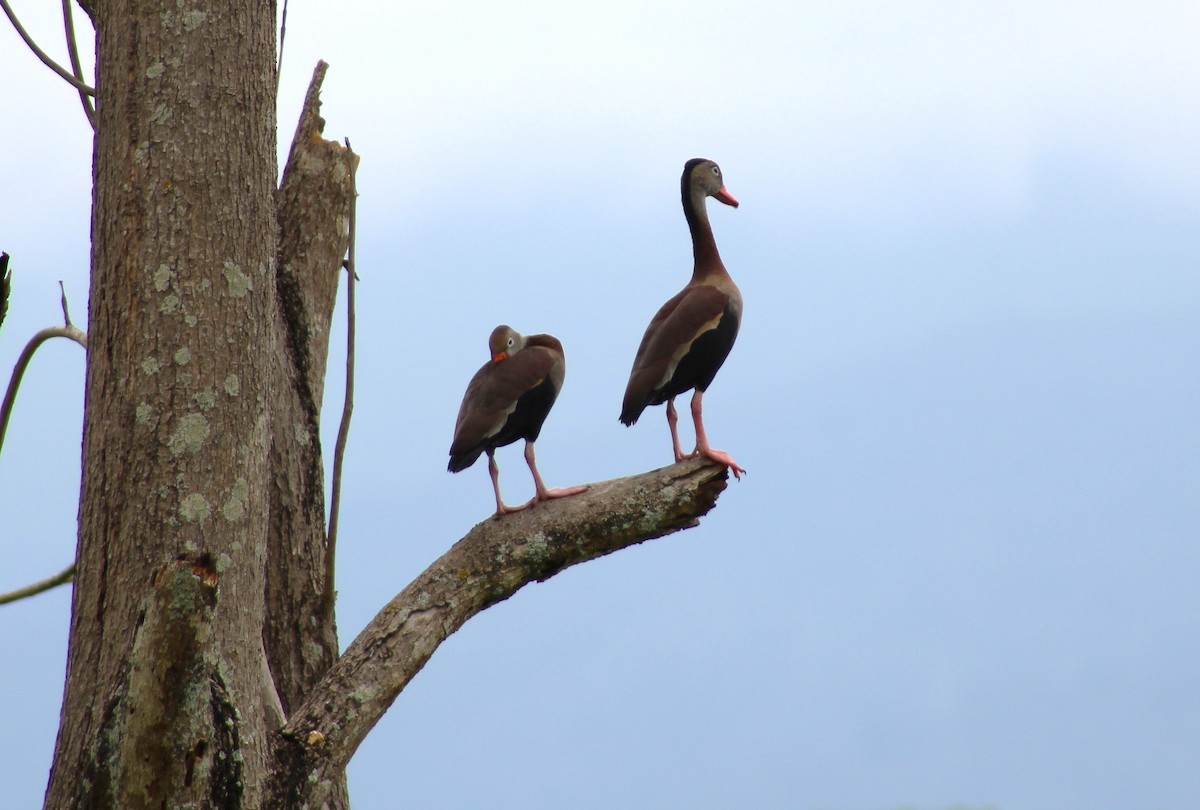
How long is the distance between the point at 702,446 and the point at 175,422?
7.10 ft

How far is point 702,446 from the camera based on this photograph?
5.27 meters

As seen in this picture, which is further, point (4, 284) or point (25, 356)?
point (25, 356)

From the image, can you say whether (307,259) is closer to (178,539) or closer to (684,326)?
(684,326)

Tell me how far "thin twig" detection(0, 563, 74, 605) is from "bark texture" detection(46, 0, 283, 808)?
5.93 ft

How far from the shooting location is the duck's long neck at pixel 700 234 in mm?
5984

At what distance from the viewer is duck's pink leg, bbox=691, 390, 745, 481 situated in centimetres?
516

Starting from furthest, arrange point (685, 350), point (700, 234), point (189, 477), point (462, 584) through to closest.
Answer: point (700, 234) → point (685, 350) → point (462, 584) → point (189, 477)

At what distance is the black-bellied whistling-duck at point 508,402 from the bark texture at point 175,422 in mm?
1194

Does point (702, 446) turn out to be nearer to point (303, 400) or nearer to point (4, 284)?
point (303, 400)

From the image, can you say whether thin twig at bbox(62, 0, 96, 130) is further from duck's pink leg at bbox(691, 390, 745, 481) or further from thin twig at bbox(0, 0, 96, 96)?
duck's pink leg at bbox(691, 390, 745, 481)

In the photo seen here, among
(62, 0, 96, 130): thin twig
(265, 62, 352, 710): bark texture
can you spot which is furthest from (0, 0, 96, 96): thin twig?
(265, 62, 352, 710): bark texture

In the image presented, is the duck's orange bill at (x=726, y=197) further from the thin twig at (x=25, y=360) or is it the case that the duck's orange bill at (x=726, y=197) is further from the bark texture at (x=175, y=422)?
the thin twig at (x=25, y=360)

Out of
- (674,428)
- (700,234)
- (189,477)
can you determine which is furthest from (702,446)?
(189,477)

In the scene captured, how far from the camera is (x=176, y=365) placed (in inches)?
160
